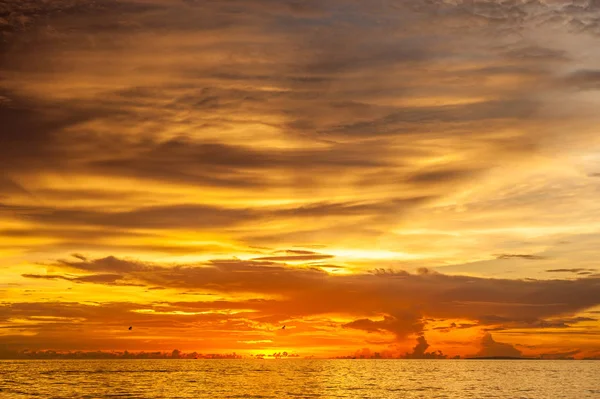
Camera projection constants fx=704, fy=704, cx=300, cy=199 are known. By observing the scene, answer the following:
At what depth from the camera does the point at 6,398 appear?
135 metres

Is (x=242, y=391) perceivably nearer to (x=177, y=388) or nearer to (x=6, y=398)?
(x=177, y=388)

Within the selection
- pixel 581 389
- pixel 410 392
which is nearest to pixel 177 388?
pixel 410 392

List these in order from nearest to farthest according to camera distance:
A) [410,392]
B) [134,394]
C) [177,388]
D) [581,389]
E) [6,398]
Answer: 1. [6,398]
2. [134,394]
3. [410,392]
4. [177,388]
5. [581,389]

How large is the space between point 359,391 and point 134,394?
1955 inches

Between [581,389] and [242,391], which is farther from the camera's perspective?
[581,389]

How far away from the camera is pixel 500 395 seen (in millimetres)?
154000

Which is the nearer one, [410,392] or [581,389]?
[410,392]

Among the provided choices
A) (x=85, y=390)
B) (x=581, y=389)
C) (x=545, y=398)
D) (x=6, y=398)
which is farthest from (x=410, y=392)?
(x=6, y=398)

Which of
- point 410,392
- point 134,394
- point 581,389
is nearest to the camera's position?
point 134,394

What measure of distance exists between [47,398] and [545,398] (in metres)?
102

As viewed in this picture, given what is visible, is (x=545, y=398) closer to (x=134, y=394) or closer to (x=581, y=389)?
(x=581, y=389)

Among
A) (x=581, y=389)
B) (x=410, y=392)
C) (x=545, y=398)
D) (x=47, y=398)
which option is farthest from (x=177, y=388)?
(x=581, y=389)

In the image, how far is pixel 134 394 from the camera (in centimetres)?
14700

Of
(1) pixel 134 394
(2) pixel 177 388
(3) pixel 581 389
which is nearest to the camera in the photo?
(1) pixel 134 394
